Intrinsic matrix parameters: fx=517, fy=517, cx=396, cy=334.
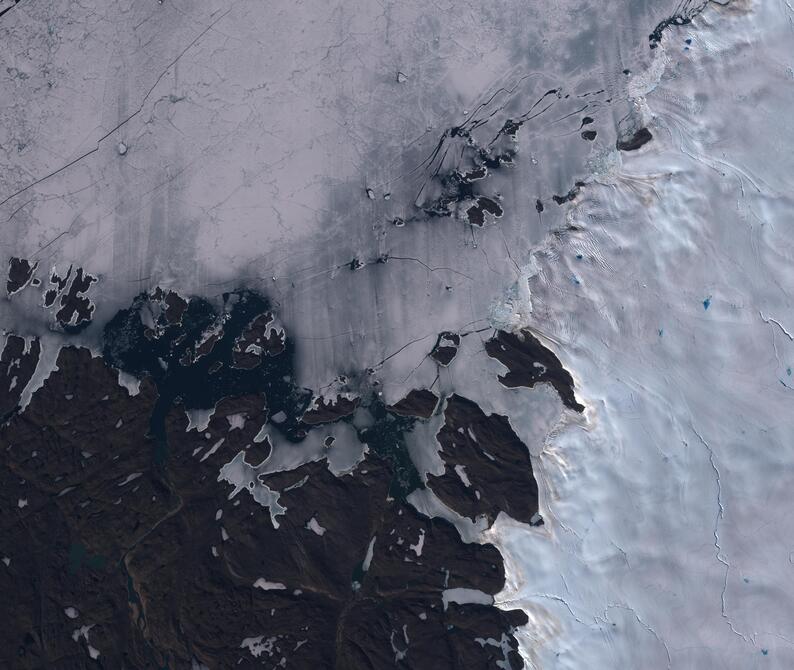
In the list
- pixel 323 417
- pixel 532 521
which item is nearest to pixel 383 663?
pixel 532 521

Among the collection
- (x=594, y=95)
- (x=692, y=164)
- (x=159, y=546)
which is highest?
(x=594, y=95)

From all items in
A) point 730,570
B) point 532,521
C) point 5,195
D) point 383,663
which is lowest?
point 730,570

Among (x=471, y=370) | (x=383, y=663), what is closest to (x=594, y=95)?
(x=471, y=370)

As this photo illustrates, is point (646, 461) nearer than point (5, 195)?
Yes

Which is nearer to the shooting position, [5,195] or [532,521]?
[532,521]

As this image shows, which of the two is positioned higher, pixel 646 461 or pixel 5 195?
pixel 5 195

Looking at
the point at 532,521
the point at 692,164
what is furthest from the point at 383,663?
the point at 692,164

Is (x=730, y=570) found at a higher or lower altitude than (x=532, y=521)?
lower

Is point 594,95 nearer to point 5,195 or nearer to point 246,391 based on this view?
point 246,391

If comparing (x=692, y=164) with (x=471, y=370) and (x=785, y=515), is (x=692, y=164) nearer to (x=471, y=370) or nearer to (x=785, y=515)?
(x=471, y=370)
